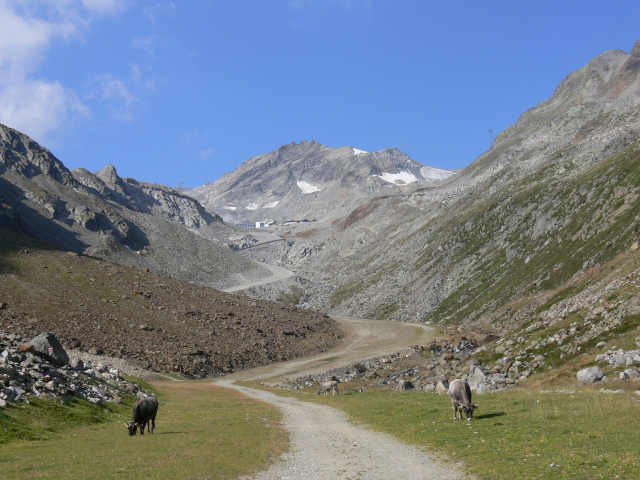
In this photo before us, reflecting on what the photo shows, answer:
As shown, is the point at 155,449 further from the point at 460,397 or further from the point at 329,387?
the point at 329,387

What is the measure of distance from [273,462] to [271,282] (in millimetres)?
154207

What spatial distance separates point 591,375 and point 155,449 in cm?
2395

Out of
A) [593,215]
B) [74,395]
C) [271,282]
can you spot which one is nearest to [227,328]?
[74,395]

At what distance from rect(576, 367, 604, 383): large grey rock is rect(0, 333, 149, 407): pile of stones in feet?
100

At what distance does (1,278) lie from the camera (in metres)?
66.8

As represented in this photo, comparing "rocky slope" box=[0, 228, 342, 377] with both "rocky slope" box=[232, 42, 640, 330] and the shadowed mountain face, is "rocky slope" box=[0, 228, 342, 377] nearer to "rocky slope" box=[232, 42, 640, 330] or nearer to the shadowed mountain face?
"rocky slope" box=[232, 42, 640, 330]

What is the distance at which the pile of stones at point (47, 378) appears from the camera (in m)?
26.0

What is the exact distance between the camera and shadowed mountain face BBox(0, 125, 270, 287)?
140500 millimetres

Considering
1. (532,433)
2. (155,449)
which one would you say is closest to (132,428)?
(155,449)

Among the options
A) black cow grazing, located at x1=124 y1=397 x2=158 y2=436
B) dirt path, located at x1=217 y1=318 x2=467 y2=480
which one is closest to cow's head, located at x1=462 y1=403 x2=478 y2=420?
dirt path, located at x1=217 y1=318 x2=467 y2=480

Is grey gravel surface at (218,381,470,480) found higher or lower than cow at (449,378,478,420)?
lower

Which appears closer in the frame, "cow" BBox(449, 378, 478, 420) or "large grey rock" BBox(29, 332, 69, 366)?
"cow" BBox(449, 378, 478, 420)

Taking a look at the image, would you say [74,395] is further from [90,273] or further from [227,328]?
[90,273]

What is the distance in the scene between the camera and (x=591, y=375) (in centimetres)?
2642
